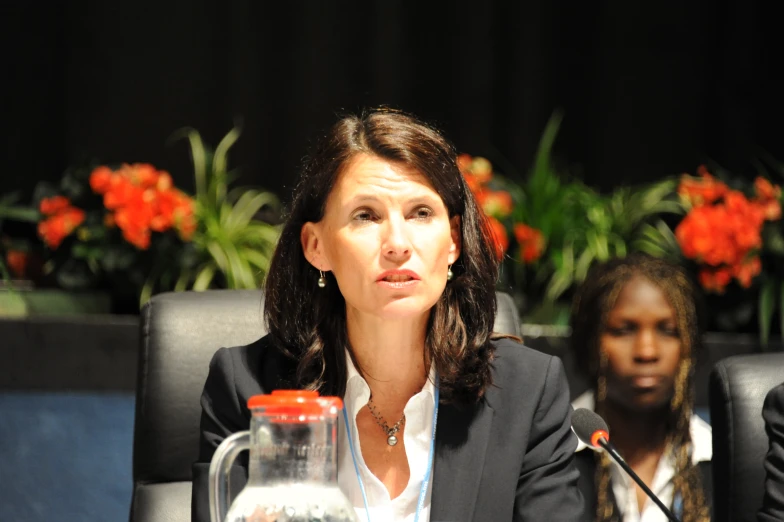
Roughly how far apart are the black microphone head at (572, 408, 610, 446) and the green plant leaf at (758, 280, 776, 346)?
163 cm

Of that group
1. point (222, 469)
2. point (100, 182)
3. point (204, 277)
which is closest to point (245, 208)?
point (204, 277)

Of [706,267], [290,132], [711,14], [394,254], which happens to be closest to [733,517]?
[394,254]

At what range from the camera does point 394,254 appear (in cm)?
154

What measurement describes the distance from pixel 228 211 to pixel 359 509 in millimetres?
1501

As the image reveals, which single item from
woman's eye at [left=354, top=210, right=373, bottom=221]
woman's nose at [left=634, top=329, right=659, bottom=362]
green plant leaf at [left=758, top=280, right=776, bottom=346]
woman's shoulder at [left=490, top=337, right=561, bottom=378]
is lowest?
green plant leaf at [left=758, top=280, right=776, bottom=346]

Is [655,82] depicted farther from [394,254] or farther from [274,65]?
[394,254]

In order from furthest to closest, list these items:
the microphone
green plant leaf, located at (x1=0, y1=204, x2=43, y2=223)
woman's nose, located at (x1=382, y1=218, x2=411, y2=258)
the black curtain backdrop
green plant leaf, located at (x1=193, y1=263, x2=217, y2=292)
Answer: the black curtain backdrop, green plant leaf, located at (x1=0, y1=204, x2=43, y2=223), green plant leaf, located at (x1=193, y1=263, x2=217, y2=292), woman's nose, located at (x1=382, y1=218, x2=411, y2=258), the microphone

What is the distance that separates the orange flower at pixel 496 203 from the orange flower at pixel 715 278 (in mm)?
566

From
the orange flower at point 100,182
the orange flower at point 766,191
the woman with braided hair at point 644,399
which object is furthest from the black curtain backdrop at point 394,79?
the woman with braided hair at point 644,399

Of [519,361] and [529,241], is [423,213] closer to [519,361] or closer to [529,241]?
[519,361]

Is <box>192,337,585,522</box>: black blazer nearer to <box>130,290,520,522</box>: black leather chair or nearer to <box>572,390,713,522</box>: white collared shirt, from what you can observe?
<box>130,290,520,522</box>: black leather chair

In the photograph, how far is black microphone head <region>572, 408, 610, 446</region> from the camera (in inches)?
54.9

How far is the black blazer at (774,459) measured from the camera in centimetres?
169

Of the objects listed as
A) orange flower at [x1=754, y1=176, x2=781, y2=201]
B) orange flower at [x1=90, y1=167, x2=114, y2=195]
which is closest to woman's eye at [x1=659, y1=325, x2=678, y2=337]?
orange flower at [x1=754, y1=176, x2=781, y2=201]
